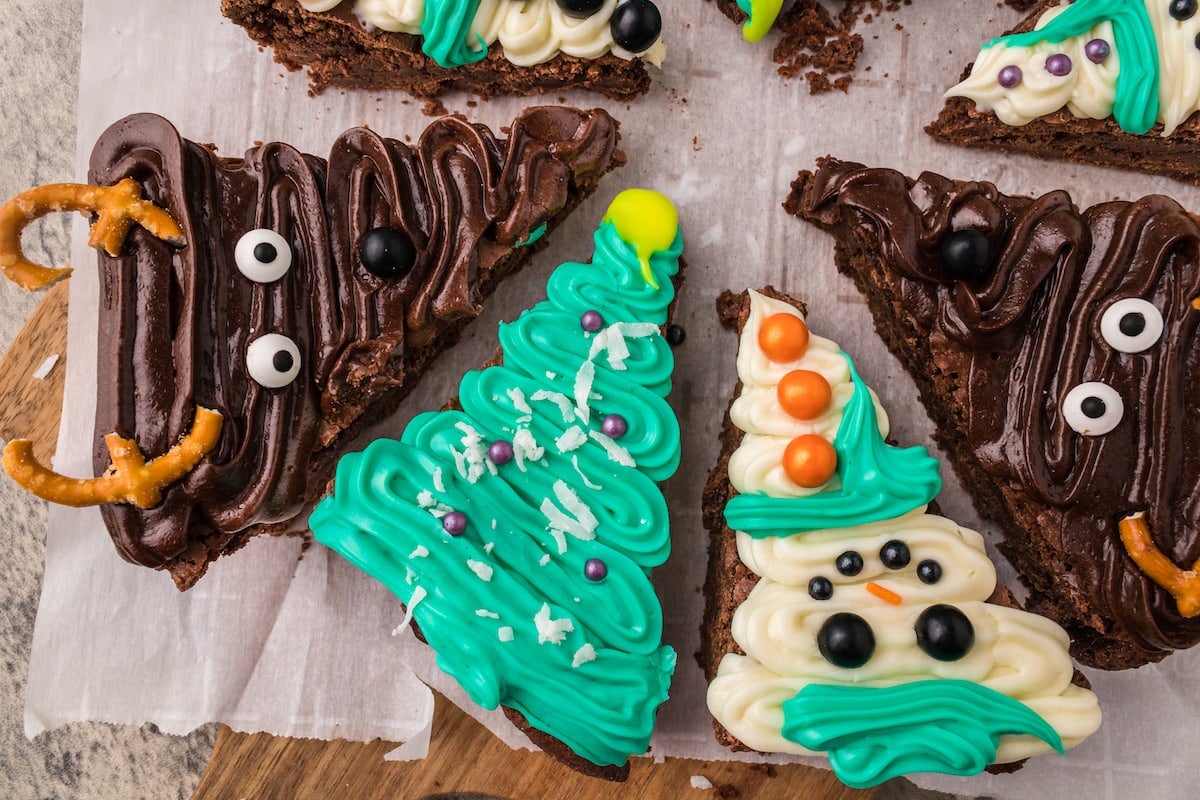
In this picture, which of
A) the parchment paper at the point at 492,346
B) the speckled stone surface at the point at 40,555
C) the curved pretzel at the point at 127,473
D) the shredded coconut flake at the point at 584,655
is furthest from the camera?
the speckled stone surface at the point at 40,555

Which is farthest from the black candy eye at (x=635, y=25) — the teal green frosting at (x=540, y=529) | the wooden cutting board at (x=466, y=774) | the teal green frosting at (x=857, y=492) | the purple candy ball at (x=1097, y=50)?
the wooden cutting board at (x=466, y=774)

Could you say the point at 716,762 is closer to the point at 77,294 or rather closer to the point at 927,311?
the point at 927,311

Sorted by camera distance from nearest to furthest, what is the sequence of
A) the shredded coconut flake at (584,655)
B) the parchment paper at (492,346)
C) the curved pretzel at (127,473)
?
the curved pretzel at (127,473) → the shredded coconut flake at (584,655) → the parchment paper at (492,346)

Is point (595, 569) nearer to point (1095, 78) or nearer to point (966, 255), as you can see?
point (966, 255)

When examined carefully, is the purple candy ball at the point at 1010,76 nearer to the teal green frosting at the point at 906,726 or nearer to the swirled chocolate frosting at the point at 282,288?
the swirled chocolate frosting at the point at 282,288

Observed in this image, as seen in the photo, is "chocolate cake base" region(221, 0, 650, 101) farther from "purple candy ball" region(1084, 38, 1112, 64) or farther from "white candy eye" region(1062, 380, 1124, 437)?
"white candy eye" region(1062, 380, 1124, 437)

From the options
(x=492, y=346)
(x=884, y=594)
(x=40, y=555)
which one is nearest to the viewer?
(x=884, y=594)

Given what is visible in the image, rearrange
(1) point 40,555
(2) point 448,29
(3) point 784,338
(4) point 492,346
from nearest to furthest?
1. (3) point 784,338
2. (2) point 448,29
3. (4) point 492,346
4. (1) point 40,555

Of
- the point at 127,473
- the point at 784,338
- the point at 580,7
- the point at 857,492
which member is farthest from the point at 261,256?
the point at 857,492
